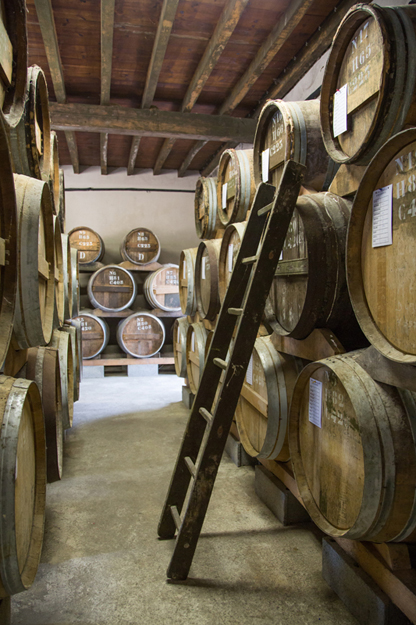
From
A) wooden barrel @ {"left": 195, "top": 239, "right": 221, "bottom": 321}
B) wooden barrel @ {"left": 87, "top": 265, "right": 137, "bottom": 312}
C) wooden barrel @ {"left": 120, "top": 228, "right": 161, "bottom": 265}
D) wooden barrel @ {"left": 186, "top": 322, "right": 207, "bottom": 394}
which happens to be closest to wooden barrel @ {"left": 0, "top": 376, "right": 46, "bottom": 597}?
wooden barrel @ {"left": 195, "top": 239, "right": 221, "bottom": 321}

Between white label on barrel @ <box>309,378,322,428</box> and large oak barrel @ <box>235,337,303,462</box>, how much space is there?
1.10 feet

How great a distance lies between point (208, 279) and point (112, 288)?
13.7 feet

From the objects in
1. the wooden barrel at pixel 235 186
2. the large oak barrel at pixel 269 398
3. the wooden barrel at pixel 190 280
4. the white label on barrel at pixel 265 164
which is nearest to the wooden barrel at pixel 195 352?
the wooden barrel at pixel 190 280

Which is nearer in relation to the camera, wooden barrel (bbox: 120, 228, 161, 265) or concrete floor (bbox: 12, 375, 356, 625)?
concrete floor (bbox: 12, 375, 356, 625)

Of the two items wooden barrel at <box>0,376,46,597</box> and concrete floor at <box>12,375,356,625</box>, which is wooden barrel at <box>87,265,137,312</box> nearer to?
concrete floor at <box>12,375,356,625</box>

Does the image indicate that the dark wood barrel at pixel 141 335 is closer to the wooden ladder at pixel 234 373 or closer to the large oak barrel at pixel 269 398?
the large oak barrel at pixel 269 398

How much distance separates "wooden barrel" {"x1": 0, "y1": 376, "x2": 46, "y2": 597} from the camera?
54.1 inches

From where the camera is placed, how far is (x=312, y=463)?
2109mm

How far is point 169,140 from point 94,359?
13.0 ft

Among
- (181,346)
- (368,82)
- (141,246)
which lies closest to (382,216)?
(368,82)

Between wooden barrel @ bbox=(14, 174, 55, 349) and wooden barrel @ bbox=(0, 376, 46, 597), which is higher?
wooden barrel @ bbox=(14, 174, 55, 349)

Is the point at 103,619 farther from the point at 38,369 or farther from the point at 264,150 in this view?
the point at 264,150

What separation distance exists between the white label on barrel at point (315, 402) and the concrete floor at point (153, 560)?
0.83 metres

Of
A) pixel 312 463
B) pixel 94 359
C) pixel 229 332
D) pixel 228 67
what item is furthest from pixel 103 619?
pixel 94 359
